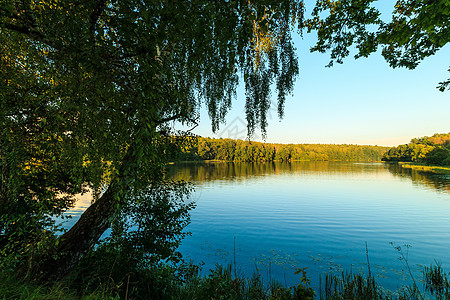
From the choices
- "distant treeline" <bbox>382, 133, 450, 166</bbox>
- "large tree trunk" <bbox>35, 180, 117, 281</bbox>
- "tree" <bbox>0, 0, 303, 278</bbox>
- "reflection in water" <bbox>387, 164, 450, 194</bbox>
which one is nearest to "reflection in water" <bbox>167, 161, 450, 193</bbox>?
"reflection in water" <bbox>387, 164, 450, 194</bbox>

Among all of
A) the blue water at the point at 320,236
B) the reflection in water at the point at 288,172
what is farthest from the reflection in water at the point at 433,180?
the blue water at the point at 320,236

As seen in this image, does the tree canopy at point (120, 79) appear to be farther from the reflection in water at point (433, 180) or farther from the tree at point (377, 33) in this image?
the reflection in water at point (433, 180)

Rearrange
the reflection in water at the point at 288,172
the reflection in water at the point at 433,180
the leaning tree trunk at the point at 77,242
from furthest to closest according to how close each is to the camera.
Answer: the reflection in water at the point at 288,172 < the reflection in water at the point at 433,180 < the leaning tree trunk at the point at 77,242

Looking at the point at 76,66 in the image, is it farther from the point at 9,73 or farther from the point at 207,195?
the point at 207,195

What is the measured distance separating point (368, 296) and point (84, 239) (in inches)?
368

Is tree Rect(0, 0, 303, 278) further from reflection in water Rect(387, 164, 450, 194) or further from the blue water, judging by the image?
reflection in water Rect(387, 164, 450, 194)

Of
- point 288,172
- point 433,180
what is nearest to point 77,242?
point 433,180

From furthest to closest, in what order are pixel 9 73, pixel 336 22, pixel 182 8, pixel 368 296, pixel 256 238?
1. pixel 256 238
2. pixel 336 22
3. pixel 368 296
4. pixel 9 73
5. pixel 182 8

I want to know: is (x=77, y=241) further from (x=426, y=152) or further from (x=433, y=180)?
(x=426, y=152)

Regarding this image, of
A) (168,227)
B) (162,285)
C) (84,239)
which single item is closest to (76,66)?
(84,239)

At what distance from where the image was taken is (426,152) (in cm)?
10106

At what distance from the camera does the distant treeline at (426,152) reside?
89.8 metres

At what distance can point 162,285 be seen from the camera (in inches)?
269

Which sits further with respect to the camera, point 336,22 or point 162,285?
point 336,22
